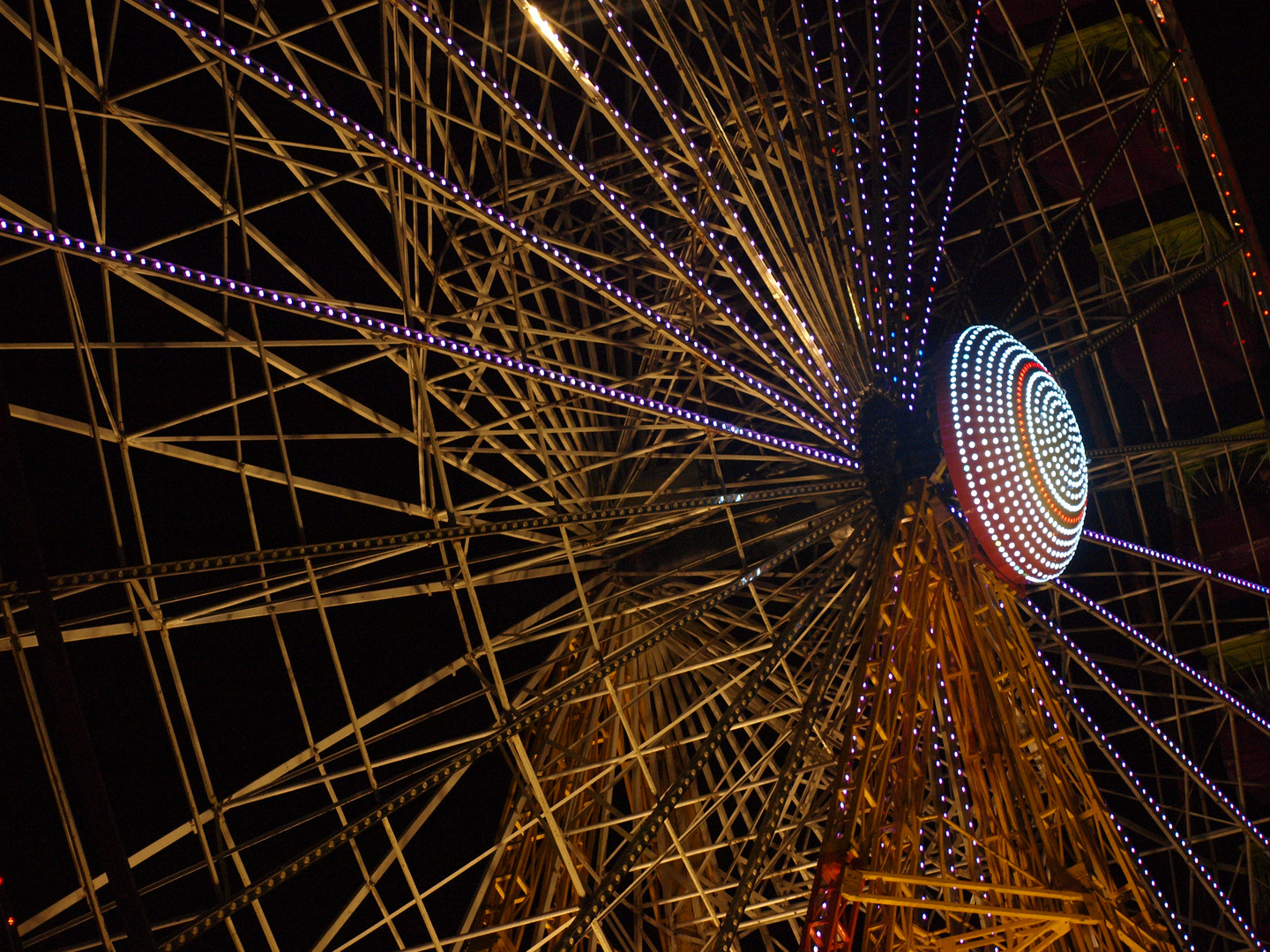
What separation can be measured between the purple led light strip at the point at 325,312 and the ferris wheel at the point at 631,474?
0.16 feet

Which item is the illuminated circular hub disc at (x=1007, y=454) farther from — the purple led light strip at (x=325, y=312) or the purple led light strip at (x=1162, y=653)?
the purple led light strip at (x=325, y=312)

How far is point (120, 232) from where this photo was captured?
13570mm

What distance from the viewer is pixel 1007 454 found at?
9.94 meters

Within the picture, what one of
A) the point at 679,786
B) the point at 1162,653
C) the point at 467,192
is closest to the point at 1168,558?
the point at 1162,653

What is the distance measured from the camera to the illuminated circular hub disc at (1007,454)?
32.4ft

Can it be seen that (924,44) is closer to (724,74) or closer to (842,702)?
(724,74)

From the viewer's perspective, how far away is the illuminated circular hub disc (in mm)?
9867

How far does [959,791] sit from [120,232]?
10.0 meters

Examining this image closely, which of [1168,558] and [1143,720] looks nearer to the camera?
[1143,720]

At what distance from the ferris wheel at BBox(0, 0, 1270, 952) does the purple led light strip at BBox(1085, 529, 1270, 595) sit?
0.19 ft

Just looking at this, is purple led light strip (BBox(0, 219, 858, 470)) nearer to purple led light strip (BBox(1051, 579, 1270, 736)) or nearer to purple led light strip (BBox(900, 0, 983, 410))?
purple led light strip (BBox(900, 0, 983, 410))

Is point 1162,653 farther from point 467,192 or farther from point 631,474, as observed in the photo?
point 467,192

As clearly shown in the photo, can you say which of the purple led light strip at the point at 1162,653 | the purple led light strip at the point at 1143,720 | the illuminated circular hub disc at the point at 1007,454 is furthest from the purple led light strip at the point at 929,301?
the purple led light strip at the point at 1143,720

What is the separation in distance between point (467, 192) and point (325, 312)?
1.41 meters
